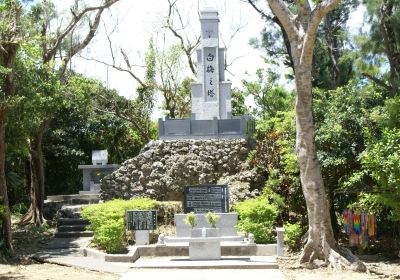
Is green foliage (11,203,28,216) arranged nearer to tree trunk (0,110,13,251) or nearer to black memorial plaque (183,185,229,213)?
tree trunk (0,110,13,251)

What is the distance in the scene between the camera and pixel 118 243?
47.1 ft

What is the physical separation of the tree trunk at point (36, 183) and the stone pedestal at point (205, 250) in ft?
31.1

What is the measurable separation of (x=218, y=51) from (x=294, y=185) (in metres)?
7.99

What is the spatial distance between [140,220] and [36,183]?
8435mm

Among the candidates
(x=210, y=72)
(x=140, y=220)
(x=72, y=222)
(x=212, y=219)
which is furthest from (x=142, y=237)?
(x=210, y=72)

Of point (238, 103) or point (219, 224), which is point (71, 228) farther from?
point (238, 103)

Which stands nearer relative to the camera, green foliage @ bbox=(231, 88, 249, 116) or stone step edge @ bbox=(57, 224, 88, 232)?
stone step edge @ bbox=(57, 224, 88, 232)

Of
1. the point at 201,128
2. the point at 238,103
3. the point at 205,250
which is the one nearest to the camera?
the point at 205,250

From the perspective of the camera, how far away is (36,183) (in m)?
22.0

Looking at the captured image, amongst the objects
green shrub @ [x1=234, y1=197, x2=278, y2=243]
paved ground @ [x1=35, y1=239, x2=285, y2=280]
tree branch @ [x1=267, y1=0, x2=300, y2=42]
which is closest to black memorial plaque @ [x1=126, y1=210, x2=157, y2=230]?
paved ground @ [x1=35, y1=239, x2=285, y2=280]

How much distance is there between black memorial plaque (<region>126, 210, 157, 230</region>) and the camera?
15.0 meters

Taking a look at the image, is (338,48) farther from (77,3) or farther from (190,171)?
(77,3)

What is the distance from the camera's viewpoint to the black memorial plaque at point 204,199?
15914mm

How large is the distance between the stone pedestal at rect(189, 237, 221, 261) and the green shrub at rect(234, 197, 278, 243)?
1.61 m
